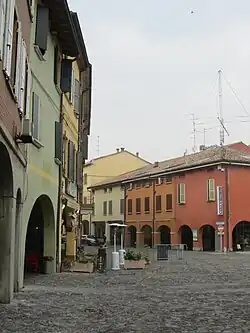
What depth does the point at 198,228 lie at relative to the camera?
170 feet

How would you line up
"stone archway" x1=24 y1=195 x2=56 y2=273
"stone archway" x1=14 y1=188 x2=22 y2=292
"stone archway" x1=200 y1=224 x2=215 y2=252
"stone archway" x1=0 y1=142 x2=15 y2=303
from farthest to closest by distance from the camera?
"stone archway" x1=200 y1=224 x2=215 y2=252
"stone archway" x1=24 y1=195 x2=56 y2=273
"stone archway" x1=14 y1=188 x2=22 y2=292
"stone archway" x1=0 y1=142 x2=15 y2=303

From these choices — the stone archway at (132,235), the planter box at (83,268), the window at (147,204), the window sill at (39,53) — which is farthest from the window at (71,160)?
the stone archway at (132,235)

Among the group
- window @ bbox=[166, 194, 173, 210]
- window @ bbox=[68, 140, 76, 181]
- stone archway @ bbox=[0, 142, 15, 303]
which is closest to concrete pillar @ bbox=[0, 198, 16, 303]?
stone archway @ bbox=[0, 142, 15, 303]

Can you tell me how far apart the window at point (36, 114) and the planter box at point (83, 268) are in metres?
6.88

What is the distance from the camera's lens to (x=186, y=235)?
5588 cm

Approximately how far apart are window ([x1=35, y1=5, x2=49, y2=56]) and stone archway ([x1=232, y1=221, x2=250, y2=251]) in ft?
120

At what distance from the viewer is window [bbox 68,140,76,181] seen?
23.9 metres

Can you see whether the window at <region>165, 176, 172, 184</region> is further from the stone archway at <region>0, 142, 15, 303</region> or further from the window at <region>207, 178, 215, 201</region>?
the stone archway at <region>0, 142, 15, 303</region>

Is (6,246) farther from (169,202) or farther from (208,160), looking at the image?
(169,202)

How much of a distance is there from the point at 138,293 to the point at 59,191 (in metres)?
6.93

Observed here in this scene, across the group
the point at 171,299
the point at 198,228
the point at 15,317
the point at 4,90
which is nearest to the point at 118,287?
the point at 171,299

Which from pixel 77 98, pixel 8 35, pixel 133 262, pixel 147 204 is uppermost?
pixel 77 98

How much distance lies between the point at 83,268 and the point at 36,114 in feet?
25.1

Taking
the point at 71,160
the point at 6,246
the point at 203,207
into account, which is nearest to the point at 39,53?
the point at 6,246
